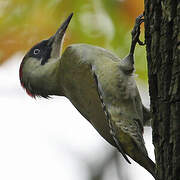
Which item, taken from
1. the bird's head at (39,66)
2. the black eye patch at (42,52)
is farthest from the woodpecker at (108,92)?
the black eye patch at (42,52)

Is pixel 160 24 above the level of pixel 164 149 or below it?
above

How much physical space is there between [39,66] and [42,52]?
0.51 ft

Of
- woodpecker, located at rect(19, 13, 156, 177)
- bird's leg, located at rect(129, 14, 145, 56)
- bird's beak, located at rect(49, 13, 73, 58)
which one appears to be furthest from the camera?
bird's beak, located at rect(49, 13, 73, 58)

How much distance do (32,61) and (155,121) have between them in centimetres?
264

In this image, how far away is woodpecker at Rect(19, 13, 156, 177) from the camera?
345cm

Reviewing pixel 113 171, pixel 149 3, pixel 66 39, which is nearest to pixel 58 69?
pixel 66 39

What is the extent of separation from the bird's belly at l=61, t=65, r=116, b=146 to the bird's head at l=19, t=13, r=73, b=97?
1.68 ft

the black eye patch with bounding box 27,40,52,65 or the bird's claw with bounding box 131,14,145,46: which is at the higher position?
the bird's claw with bounding box 131,14,145,46

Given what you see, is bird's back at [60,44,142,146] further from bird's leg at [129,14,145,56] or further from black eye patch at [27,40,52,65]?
black eye patch at [27,40,52,65]

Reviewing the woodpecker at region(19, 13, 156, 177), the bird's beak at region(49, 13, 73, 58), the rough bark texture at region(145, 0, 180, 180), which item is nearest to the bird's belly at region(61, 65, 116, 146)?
the woodpecker at region(19, 13, 156, 177)

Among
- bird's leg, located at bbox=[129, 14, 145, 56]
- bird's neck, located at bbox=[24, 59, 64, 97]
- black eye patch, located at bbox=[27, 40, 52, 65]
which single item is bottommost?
bird's neck, located at bbox=[24, 59, 64, 97]

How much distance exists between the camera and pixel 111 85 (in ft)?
11.8

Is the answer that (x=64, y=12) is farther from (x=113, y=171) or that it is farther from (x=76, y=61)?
(x=113, y=171)

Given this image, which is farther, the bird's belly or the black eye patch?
the black eye patch
